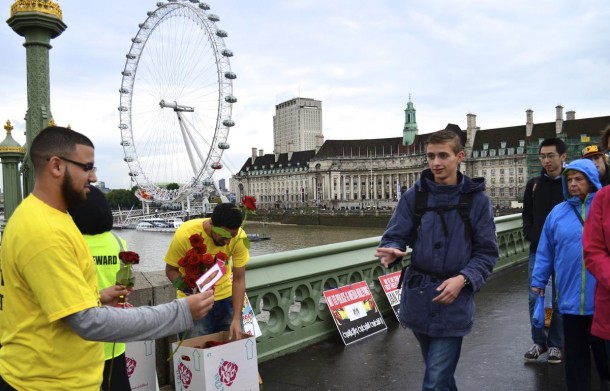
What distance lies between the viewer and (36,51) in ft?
24.1

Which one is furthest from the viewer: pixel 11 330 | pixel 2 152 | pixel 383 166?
pixel 383 166

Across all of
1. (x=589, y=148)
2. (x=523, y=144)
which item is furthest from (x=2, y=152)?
(x=523, y=144)

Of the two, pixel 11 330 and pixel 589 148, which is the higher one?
pixel 589 148

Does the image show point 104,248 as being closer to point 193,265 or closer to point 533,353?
point 193,265

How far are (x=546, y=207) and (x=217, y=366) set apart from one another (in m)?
3.73

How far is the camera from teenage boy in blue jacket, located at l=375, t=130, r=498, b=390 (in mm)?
3092

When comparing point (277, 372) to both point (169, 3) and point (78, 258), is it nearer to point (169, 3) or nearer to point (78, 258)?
point (78, 258)

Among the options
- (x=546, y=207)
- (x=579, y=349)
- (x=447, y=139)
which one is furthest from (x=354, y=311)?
(x=447, y=139)

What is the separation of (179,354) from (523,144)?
100614 mm

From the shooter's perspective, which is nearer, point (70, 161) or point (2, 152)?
point (70, 161)

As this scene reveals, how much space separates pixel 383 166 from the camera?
4916 inches

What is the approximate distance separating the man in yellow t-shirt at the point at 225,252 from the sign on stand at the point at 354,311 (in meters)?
1.77

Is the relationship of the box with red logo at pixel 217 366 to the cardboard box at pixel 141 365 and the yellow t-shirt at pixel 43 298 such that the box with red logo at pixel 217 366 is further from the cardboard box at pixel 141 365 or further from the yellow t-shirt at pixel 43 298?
the yellow t-shirt at pixel 43 298

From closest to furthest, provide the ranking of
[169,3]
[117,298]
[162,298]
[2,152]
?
[117,298] < [162,298] < [2,152] < [169,3]
